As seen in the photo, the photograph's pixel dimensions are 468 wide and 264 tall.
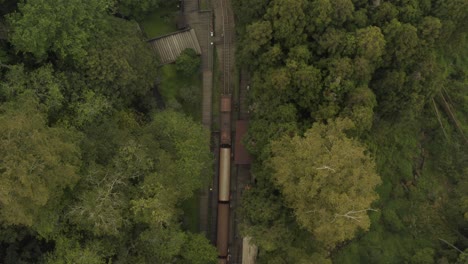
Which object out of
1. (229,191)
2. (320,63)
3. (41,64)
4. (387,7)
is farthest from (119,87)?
(387,7)

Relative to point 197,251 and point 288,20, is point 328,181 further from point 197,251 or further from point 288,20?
point 288,20

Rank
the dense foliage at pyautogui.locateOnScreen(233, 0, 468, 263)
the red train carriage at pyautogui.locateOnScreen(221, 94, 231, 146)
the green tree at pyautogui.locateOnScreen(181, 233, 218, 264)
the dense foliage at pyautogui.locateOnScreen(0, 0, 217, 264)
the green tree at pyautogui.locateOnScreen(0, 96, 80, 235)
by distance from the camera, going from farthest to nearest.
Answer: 1. the red train carriage at pyautogui.locateOnScreen(221, 94, 231, 146)
2. the green tree at pyautogui.locateOnScreen(181, 233, 218, 264)
3. the dense foliage at pyautogui.locateOnScreen(233, 0, 468, 263)
4. the dense foliage at pyautogui.locateOnScreen(0, 0, 217, 264)
5. the green tree at pyautogui.locateOnScreen(0, 96, 80, 235)

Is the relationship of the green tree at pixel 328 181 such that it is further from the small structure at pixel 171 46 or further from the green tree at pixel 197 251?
the small structure at pixel 171 46

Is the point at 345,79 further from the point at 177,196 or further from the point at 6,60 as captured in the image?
the point at 6,60

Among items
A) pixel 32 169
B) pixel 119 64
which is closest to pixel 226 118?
pixel 119 64

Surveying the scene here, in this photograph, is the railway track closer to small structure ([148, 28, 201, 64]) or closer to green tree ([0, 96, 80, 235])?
small structure ([148, 28, 201, 64])

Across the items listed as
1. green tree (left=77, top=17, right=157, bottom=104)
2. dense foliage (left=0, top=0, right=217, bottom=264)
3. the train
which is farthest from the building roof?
green tree (left=77, top=17, right=157, bottom=104)

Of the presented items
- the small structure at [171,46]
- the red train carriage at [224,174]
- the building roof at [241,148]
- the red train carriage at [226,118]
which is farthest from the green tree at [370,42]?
the small structure at [171,46]
